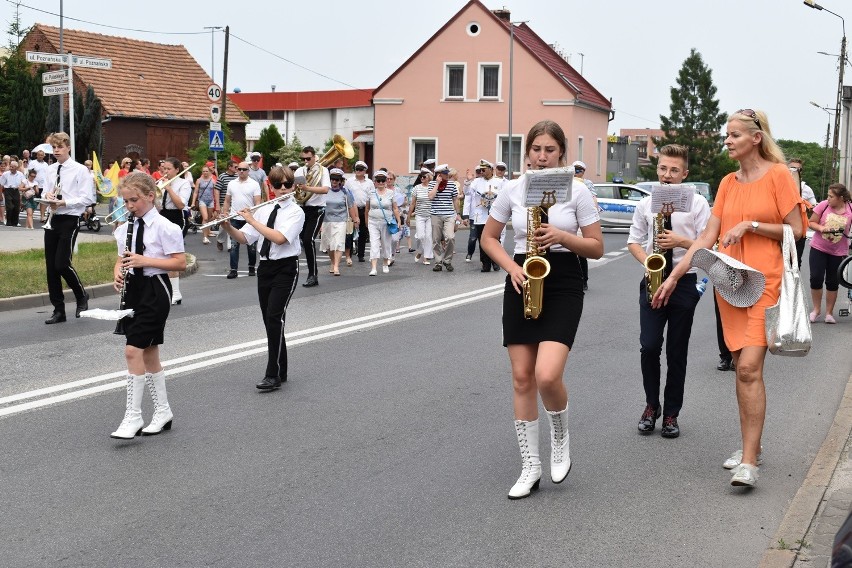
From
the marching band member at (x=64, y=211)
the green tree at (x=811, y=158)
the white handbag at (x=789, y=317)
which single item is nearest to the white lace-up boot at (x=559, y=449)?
the white handbag at (x=789, y=317)

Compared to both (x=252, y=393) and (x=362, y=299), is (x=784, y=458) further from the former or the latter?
(x=362, y=299)

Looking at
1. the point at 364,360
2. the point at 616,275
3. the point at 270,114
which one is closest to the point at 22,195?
the point at 616,275

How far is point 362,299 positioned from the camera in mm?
Result: 14992

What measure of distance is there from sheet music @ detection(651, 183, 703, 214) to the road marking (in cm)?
425

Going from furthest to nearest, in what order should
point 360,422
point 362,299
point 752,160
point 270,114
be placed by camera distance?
point 270,114 → point 362,299 → point 360,422 → point 752,160

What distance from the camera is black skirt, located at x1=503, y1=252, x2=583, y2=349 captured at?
5523 mm

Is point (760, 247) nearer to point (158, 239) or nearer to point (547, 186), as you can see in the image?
point (547, 186)

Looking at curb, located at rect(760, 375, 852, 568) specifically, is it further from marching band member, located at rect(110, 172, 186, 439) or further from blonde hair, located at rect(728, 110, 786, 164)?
marching band member, located at rect(110, 172, 186, 439)

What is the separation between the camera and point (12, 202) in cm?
2930

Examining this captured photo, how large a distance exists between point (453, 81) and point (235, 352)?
45.3 metres

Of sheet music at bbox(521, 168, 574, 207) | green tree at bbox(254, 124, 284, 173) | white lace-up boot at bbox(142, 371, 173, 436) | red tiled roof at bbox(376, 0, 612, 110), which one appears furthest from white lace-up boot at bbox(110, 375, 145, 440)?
green tree at bbox(254, 124, 284, 173)

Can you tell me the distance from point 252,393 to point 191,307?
5.76m

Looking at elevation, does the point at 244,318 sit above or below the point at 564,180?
below

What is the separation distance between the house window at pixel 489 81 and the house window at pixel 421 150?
11.0 feet
